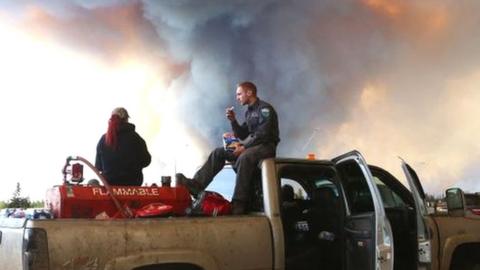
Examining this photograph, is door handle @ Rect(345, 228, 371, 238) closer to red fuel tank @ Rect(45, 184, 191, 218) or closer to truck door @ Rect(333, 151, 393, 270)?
truck door @ Rect(333, 151, 393, 270)

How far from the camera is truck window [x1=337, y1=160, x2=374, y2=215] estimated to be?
5.19 metres

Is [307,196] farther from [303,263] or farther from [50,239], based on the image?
[50,239]

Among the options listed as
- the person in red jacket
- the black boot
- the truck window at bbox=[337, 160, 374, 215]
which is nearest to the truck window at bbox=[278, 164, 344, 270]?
the truck window at bbox=[337, 160, 374, 215]

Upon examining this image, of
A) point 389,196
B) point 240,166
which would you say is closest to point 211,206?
point 240,166

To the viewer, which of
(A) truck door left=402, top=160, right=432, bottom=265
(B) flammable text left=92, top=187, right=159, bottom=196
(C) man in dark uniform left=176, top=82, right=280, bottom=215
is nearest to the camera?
(B) flammable text left=92, top=187, right=159, bottom=196

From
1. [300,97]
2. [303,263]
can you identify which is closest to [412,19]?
[300,97]

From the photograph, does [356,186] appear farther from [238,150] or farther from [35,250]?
[35,250]

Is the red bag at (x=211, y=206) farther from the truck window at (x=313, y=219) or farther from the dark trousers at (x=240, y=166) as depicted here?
the truck window at (x=313, y=219)

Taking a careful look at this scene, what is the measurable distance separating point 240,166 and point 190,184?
0.53 meters

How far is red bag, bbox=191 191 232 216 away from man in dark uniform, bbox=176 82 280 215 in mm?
86

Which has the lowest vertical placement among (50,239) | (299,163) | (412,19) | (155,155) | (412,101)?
(50,239)

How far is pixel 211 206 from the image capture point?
4852 millimetres

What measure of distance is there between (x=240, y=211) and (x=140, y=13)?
7110 millimetres

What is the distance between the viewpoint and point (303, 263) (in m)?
5.12
